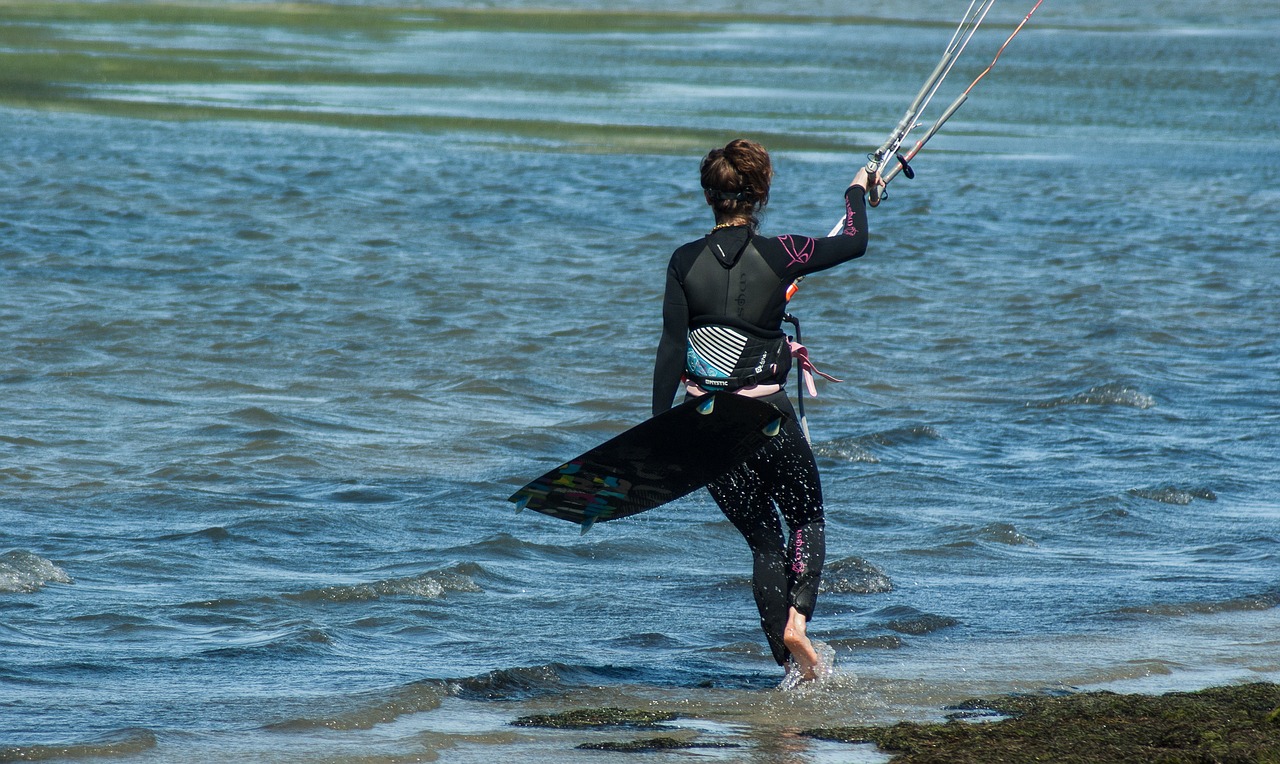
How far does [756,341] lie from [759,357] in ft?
0.18

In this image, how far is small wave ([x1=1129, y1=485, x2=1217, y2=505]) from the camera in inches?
326

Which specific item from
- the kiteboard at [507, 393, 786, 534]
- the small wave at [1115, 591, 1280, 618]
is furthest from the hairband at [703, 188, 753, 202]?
the small wave at [1115, 591, 1280, 618]

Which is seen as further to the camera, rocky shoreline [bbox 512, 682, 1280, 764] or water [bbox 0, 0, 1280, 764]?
water [bbox 0, 0, 1280, 764]

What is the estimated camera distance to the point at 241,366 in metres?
10.6

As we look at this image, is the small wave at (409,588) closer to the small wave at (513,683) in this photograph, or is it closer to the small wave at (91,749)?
the small wave at (513,683)

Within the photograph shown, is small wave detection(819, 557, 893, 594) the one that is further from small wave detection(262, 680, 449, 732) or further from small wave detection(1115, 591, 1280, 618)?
small wave detection(262, 680, 449, 732)

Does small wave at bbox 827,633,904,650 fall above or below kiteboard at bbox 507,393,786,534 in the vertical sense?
below

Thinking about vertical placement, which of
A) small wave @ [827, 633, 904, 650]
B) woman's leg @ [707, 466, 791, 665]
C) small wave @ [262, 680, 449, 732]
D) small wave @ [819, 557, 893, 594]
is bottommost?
small wave @ [819, 557, 893, 594]

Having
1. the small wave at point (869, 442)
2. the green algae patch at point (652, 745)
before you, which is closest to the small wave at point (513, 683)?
the green algae patch at point (652, 745)

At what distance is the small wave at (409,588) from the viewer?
6453 mm

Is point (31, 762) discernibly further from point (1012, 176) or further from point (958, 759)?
point (1012, 176)

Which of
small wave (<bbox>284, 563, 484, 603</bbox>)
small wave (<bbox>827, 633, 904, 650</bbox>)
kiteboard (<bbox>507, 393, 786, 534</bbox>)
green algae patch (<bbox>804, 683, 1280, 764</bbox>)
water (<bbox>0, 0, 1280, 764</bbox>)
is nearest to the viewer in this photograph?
green algae patch (<bbox>804, 683, 1280, 764</bbox>)

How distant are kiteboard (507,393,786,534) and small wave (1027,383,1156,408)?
5.26 metres

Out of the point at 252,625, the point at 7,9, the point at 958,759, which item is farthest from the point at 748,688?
the point at 7,9
